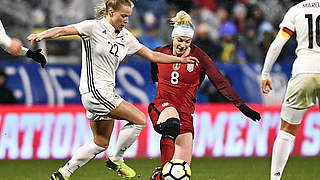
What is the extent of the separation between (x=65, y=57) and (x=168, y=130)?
687 centimetres

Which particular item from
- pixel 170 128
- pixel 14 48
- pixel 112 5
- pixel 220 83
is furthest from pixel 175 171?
pixel 14 48

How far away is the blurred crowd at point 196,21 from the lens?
542 inches

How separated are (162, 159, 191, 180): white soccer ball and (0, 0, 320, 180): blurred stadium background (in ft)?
7.62

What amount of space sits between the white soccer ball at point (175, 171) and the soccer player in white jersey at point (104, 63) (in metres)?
0.86

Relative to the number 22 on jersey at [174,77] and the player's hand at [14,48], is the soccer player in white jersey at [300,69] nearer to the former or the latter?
the number 22 on jersey at [174,77]

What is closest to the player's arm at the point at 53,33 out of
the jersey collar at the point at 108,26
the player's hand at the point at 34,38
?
the player's hand at the point at 34,38

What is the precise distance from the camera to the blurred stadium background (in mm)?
11423

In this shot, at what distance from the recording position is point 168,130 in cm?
721

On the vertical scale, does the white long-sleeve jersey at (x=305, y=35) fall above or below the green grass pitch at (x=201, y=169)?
above

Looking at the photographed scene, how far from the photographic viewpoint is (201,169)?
10.5 m

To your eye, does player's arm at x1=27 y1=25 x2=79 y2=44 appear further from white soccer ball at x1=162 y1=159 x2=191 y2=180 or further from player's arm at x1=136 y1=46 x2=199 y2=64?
white soccer ball at x1=162 y1=159 x2=191 y2=180

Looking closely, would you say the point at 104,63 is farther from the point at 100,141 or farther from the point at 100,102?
the point at 100,141

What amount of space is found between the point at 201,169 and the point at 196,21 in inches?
212

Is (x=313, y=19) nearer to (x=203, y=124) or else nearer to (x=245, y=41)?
(x=203, y=124)
